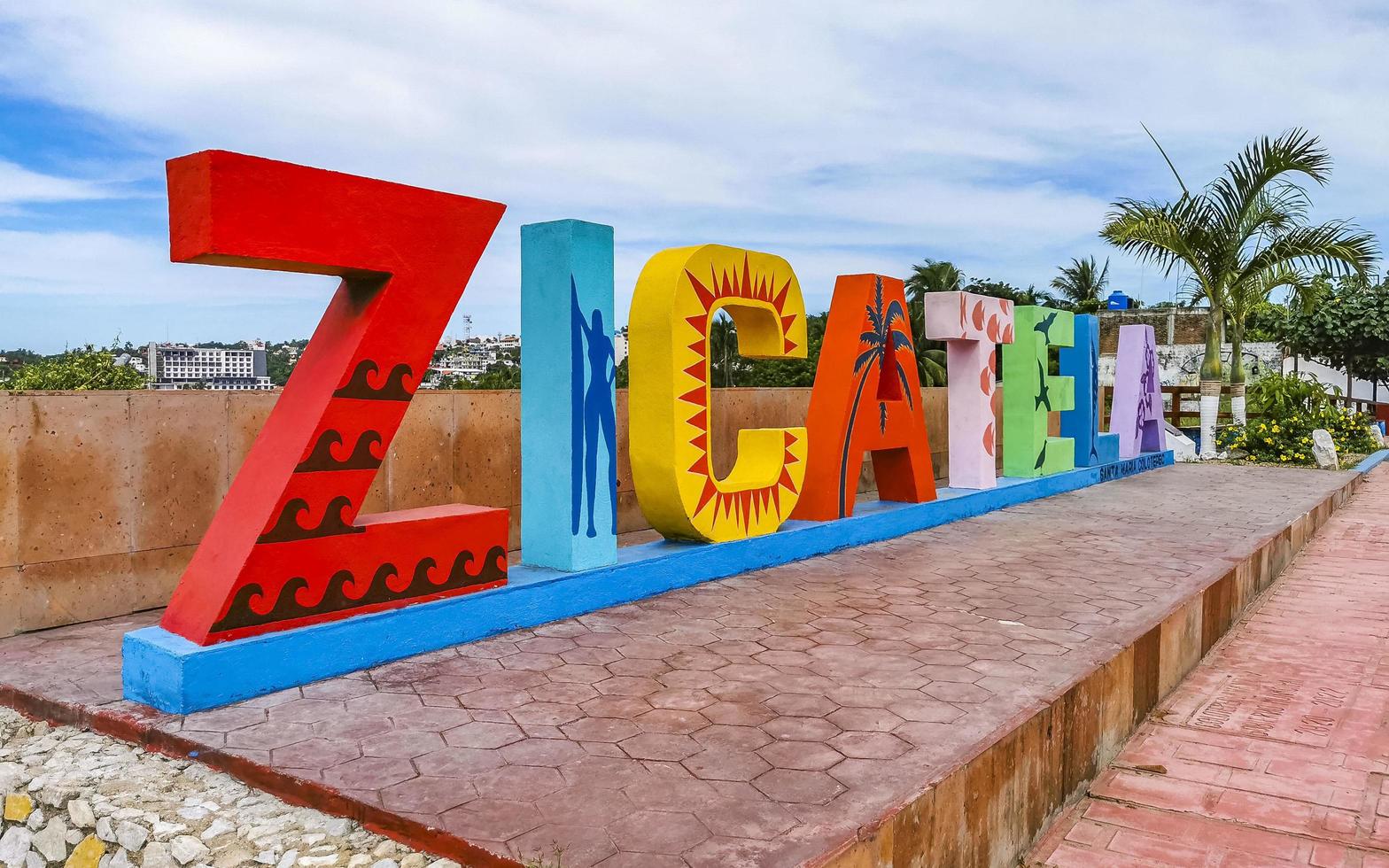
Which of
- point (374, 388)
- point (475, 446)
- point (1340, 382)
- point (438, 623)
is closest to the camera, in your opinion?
point (374, 388)

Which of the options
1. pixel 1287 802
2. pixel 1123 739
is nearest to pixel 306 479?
pixel 1123 739

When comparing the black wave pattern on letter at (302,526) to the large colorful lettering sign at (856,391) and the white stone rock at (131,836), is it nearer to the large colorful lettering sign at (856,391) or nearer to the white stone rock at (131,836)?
the white stone rock at (131,836)

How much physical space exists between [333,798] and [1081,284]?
4600 cm

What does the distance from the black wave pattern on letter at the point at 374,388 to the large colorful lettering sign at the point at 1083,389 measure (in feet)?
Result: 29.1

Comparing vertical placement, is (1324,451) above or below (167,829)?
above

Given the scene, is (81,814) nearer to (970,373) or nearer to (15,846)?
(15,846)

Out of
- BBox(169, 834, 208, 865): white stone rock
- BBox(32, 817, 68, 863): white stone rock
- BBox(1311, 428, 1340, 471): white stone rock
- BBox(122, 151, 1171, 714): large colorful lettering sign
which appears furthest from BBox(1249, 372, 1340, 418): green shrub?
BBox(32, 817, 68, 863): white stone rock

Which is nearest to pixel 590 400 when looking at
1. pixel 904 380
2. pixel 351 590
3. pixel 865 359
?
pixel 351 590

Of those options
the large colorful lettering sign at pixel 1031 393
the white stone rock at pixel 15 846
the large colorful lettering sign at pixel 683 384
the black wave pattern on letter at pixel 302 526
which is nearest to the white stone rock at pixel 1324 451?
the large colorful lettering sign at pixel 1031 393

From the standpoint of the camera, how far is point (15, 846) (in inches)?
127

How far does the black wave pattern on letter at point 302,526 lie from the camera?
4.16m

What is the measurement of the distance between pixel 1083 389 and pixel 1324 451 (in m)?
6.09

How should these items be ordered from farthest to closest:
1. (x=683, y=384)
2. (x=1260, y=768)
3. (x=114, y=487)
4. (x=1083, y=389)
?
(x=1083, y=389) → (x=683, y=384) → (x=114, y=487) → (x=1260, y=768)

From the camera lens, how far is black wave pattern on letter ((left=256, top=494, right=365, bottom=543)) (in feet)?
13.6
